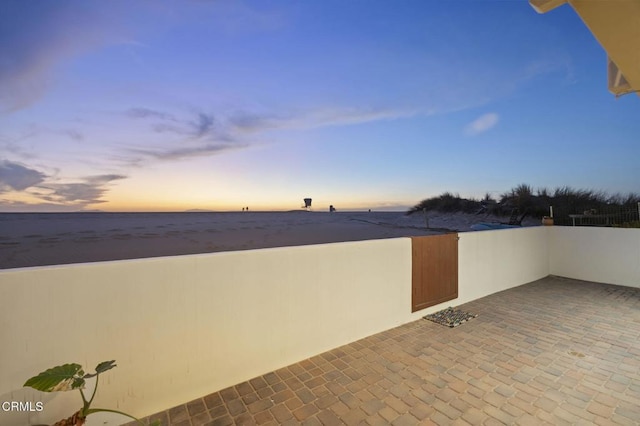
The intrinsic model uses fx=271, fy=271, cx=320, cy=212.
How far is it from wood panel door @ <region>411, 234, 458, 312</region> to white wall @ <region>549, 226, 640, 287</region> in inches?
158

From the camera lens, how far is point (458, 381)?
253 cm

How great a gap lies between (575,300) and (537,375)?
3.39 m

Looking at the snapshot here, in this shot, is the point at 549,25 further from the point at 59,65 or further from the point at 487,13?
the point at 59,65

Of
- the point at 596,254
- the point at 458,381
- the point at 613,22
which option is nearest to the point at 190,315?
the point at 458,381

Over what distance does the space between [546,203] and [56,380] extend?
1886 centimetres

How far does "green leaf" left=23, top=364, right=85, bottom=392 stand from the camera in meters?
1.46

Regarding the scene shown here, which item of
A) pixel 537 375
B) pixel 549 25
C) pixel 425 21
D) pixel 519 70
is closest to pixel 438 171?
pixel 519 70

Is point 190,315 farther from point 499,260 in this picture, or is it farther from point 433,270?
point 499,260

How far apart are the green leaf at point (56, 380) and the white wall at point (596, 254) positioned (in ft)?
28.9

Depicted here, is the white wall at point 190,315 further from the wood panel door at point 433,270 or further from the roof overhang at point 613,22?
the roof overhang at point 613,22

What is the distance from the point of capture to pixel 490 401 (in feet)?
7.34

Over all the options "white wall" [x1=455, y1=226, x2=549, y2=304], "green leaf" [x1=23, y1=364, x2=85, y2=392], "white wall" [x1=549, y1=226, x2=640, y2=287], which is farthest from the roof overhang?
"white wall" [x1=549, y1=226, x2=640, y2=287]

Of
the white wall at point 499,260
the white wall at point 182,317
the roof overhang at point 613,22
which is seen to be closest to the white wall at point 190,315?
the white wall at point 182,317

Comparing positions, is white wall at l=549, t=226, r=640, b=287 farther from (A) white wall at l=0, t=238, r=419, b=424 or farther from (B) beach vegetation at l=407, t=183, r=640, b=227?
(A) white wall at l=0, t=238, r=419, b=424
